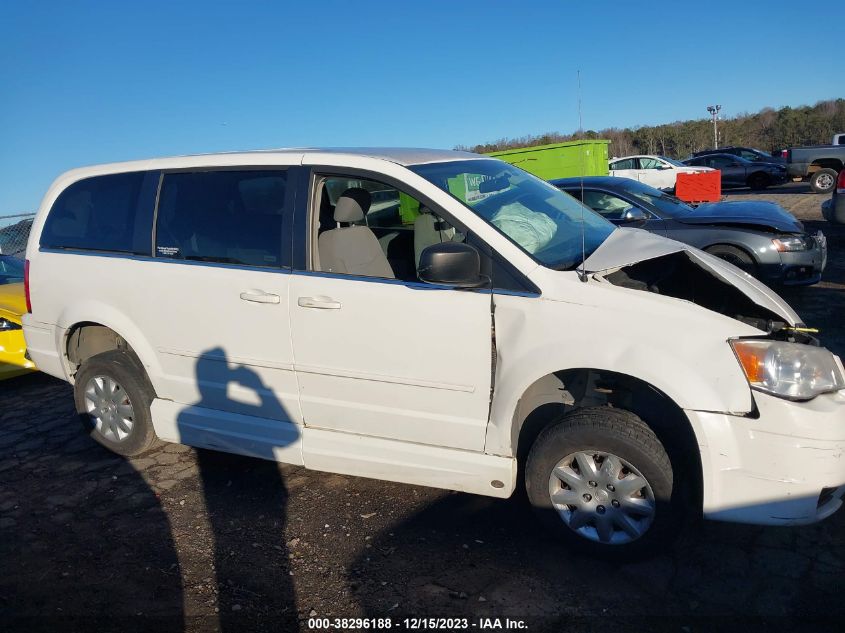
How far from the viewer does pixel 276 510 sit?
3.89m

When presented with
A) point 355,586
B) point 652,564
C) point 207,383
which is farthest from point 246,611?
point 652,564

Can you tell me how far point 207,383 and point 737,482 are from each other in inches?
113

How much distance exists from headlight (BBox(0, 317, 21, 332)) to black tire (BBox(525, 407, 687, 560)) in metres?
5.36

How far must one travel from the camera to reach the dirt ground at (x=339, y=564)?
2895 mm

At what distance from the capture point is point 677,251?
3334mm

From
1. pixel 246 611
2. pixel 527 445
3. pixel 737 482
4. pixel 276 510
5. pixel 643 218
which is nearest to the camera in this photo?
pixel 737 482

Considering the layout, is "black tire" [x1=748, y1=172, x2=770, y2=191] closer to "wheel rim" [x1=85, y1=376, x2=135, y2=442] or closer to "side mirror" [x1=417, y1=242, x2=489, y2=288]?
"side mirror" [x1=417, y1=242, x2=489, y2=288]

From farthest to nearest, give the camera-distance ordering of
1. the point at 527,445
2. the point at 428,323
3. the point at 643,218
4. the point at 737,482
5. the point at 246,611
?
the point at 643,218 < the point at 527,445 < the point at 428,323 < the point at 246,611 < the point at 737,482

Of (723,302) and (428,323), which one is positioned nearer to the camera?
(428,323)

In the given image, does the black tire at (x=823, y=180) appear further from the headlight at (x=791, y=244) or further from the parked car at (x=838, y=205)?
the headlight at (x=791, y=244)

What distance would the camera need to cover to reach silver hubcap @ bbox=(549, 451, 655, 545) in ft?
10.0

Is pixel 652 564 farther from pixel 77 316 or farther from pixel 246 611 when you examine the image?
pixel 77 316

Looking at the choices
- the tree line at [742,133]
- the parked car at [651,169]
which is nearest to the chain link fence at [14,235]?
the parked car at [651,169]

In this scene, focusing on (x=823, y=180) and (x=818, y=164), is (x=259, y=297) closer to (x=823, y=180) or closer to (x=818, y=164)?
(x=823, y=180)
